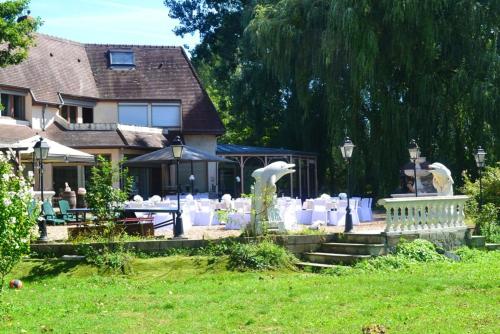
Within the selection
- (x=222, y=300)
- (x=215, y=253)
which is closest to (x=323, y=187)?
(x=215, y=253)

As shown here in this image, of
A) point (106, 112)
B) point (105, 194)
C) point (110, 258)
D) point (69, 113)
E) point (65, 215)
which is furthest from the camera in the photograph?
point (106, 112)

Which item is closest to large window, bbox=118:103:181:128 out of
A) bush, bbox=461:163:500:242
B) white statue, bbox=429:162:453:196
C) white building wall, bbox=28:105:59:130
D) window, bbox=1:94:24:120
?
white building wall, bbox=28:105:59:130

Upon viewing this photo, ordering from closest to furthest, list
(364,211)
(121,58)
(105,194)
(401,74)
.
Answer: (105,194), (364,211), (401,74), (121,58)

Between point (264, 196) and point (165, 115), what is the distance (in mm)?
21491

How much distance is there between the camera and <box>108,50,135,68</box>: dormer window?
38.1 meters

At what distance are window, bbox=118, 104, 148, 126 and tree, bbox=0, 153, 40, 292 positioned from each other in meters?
26.2

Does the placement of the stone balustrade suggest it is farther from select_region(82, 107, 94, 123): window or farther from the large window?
select_region(82, 107, 94, 123): window

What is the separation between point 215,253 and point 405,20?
51.8ft

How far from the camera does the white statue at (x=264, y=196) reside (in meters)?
15.6

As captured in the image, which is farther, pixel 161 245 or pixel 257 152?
pixel 257 152

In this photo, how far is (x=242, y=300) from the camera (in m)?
11.0

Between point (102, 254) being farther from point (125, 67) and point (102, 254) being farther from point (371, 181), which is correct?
point (125, 67)

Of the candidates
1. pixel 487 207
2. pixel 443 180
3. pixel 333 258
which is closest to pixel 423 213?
pixel 333 258

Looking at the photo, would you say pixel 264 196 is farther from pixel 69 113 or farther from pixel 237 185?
pixel 237 185
